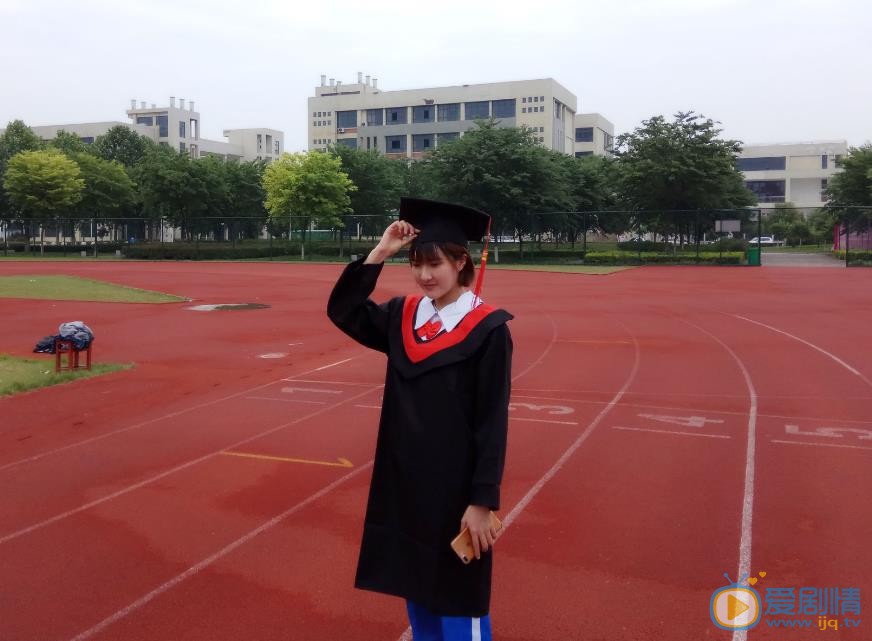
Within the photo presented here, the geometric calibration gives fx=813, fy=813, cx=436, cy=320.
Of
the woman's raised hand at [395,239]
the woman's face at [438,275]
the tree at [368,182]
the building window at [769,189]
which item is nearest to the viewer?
the woman's face at [438,275]

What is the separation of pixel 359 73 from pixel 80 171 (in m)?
68.9

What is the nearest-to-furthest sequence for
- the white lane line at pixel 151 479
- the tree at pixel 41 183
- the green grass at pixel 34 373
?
the white lane line at pixel 151 479
the green grass at pixel 34 373
the tree at pixel 41 183

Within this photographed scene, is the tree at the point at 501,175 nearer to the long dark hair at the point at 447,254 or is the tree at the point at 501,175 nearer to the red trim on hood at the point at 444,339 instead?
the long dark hair at the point at 447,254

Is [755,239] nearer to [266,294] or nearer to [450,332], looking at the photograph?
[266,294]

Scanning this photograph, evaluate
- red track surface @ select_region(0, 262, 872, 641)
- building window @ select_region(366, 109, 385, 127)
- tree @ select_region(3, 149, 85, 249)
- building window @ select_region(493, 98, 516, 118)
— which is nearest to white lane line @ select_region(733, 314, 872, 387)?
red track surface @ select_region(0, 262, 872, 641)

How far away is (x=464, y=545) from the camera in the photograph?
2.63 metres

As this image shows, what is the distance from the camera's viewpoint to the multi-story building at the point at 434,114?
316 ft

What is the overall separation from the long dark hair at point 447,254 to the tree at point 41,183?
2449 inches

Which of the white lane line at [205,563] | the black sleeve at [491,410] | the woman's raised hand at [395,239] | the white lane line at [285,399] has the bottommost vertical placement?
the white lane line at [205,563]

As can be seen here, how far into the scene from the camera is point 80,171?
6275 cm

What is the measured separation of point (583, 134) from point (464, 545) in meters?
111

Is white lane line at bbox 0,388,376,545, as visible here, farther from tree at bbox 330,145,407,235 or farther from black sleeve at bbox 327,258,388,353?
tree at bbox 330,145,407,235

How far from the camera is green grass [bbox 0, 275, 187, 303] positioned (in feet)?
74.1

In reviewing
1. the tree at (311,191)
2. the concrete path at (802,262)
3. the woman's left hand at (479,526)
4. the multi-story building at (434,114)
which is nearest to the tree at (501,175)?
the tree at (311,191)
